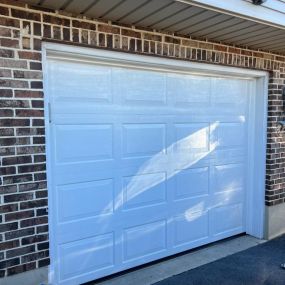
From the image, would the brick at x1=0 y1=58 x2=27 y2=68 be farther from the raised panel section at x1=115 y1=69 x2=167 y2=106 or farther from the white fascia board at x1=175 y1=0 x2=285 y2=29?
the white fascia board at x1=175 y1=0 x2=285 y2=29

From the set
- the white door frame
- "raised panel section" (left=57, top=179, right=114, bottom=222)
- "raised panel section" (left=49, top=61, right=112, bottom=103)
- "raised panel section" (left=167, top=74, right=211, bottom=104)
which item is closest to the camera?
the white door frame

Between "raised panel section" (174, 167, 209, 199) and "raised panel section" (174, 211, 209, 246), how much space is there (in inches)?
10.1

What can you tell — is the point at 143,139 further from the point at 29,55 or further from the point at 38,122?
the point at 29,55

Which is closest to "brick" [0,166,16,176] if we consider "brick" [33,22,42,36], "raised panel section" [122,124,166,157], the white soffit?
"brick" [33,22,42,36]

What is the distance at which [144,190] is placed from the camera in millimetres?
3498

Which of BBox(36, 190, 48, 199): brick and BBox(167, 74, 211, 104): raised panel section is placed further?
BBox(167, 74, 211, 104): raised panel section

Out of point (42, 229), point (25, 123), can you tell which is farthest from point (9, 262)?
point (25, 123)

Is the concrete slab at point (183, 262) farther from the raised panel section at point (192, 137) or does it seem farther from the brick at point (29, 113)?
the brick at point (29, 113)

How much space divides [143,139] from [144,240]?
1121 millimetres

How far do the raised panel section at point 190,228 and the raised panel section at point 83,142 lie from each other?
1.29m

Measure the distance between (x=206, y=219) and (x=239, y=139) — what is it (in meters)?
1.15

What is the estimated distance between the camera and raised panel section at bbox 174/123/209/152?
3715 millimetres

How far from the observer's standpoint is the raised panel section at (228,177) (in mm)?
4152

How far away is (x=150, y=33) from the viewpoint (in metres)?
3.10
